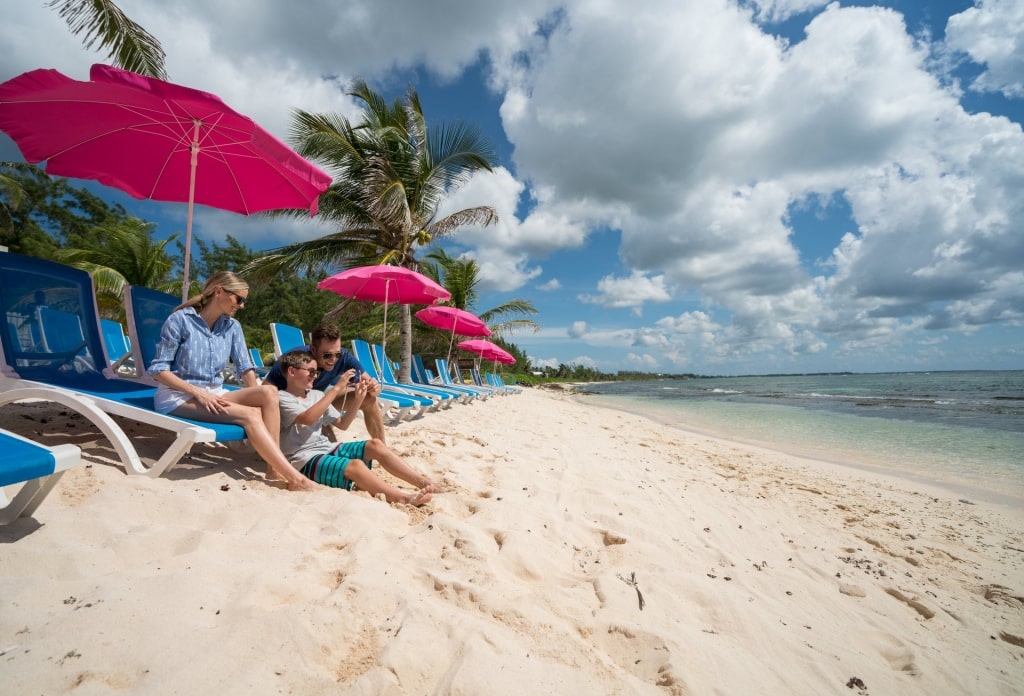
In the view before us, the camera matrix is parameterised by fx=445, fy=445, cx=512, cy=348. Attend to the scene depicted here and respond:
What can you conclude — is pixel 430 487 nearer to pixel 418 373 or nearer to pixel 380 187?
pixel 418 373

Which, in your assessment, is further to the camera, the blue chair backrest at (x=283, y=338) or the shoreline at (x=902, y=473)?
the blue chair backrest at (x=283, y=338)

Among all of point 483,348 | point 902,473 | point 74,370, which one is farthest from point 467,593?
point 483,348

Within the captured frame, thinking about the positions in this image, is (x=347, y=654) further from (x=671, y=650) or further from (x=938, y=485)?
(x=938, y=485)

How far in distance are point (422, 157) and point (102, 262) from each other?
13.8 metres

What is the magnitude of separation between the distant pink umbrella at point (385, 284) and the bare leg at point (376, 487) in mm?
3652

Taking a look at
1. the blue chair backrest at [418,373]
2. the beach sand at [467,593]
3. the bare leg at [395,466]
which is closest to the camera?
the beach sand at [467,593]

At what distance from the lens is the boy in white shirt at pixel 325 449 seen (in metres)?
2.61

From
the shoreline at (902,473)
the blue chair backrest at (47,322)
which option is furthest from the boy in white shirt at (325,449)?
the shoreline at (902,473)

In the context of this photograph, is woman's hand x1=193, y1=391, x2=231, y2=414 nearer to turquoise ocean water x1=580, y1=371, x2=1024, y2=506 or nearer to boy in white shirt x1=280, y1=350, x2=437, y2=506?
boy in white shirt x1=280, y1=350, x2=437, y2=506

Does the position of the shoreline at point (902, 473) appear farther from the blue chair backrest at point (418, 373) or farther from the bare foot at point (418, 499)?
the blue chair backrest at point (418, 373)

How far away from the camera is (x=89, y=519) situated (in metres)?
1.75

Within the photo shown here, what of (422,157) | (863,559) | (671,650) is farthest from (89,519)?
(422,157)

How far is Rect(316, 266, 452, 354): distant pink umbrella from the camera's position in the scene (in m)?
6.43

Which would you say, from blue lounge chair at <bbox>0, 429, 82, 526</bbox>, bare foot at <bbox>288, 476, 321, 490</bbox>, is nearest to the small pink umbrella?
bare foot at <bbox>288, 476, 321, 490</bbox>
